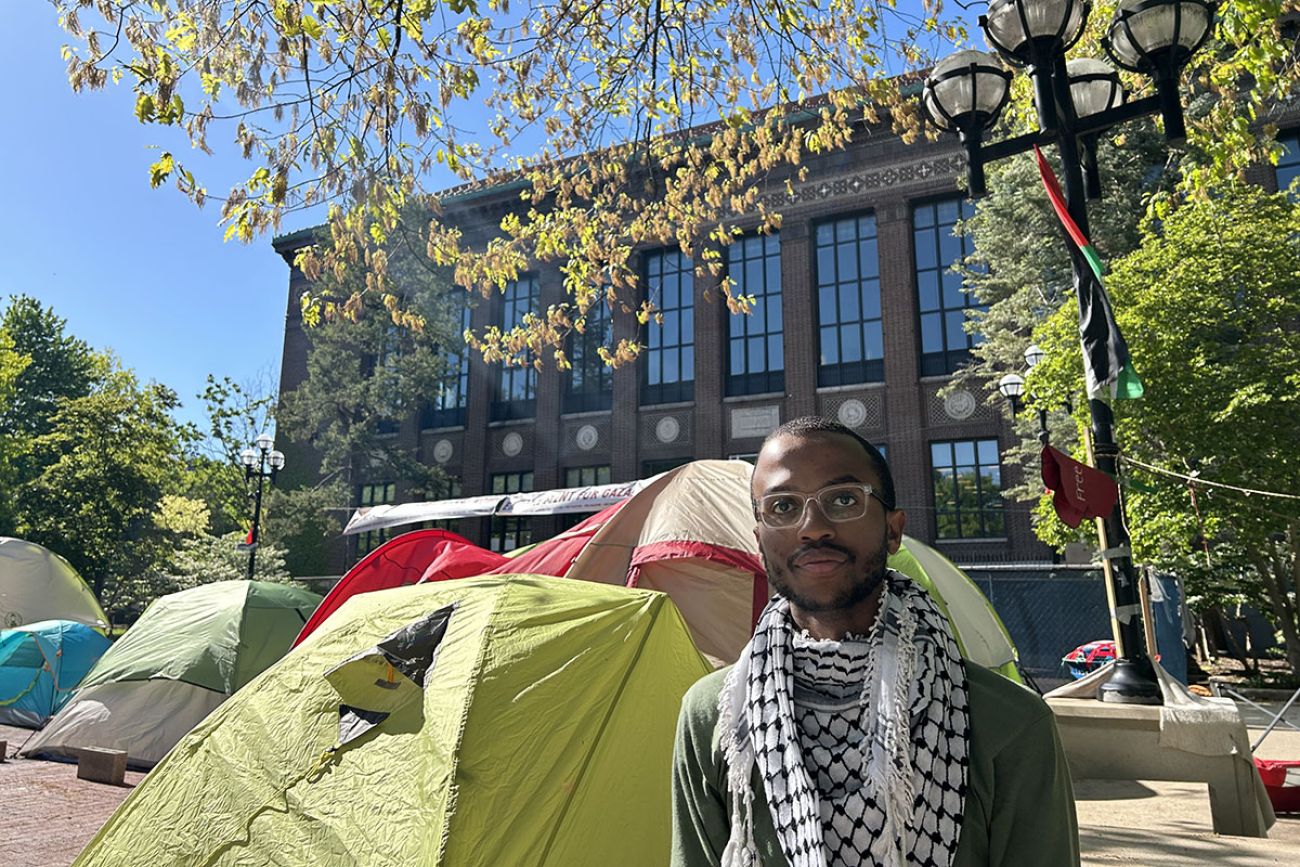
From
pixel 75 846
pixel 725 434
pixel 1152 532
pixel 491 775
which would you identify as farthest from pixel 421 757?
pixel 725 434

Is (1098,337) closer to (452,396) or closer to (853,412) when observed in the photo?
(853,412)

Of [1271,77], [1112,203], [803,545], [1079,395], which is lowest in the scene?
[803,545]

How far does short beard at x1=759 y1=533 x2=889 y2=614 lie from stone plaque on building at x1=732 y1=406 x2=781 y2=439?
25332mm

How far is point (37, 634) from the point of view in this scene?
11727 millimetres

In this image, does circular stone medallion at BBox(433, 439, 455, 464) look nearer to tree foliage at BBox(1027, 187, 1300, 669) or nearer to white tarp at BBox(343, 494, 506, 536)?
white tarp at BBox(343, 494, 506, 536)

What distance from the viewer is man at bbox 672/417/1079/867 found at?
61.4 inches

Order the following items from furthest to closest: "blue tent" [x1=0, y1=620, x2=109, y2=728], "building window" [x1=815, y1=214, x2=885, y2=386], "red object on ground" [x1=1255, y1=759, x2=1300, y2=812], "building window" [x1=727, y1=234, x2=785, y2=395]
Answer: "building window" [x1=727, y1=234, x2=785, y2=395] → "building window" [x1=815, y1=214, x2=885, y2=386] → "blue tent" [x1=0, y1=620, x2=109, y2=728] → "red object on ground" [x1=1255, y1=759, x2=1300, y2=812]

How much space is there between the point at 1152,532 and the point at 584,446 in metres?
19.1

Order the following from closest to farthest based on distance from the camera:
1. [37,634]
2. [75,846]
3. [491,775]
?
1. [491,775]
2. [75,846]
3. [37,634]

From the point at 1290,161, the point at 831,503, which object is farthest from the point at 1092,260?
the point at 1290,161

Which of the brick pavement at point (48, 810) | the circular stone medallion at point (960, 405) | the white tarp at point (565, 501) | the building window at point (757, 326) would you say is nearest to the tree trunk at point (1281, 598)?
the circular stone medallion at point (960, 405)

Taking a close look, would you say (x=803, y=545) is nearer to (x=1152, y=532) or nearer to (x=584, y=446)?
(x=1152, y=532)

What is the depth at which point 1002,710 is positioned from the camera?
1.62 m

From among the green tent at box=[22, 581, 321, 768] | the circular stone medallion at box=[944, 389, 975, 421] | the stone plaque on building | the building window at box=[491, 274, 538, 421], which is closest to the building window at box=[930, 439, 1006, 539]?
the circular stone medallion at box=[944, 389, 975, 421]
